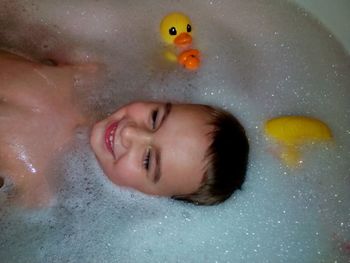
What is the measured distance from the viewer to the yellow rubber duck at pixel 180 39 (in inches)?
47.8

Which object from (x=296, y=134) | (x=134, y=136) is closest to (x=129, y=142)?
(x=134, y=136)

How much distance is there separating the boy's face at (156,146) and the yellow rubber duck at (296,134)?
0.85 feet

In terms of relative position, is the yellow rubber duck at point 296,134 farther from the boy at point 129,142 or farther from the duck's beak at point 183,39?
the duck's beak at point 183,39

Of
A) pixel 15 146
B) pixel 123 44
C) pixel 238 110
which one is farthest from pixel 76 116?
pixel 238 110

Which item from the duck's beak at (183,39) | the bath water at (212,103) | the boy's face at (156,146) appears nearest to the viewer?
the boy's face at (156,146)

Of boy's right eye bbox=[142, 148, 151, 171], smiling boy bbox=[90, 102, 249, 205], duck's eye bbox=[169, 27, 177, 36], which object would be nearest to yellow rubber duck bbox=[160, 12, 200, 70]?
duck's eye bbox=[169, 27, 177, 36]

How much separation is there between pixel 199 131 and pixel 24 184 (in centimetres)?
38

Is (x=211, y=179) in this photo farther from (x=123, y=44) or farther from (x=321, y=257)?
(x=123, y=44)

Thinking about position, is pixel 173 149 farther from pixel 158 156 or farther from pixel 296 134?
pixel 296 134

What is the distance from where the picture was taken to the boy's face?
958 mm

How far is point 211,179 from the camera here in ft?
3.20

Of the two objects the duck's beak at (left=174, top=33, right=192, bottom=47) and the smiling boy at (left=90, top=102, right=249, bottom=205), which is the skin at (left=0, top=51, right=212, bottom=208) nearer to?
the smiling boy at (left=90, top=102, right=249, bottom=205)

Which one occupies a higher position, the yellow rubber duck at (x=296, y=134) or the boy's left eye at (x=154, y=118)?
the boy's left eye at (x=154, y=118)

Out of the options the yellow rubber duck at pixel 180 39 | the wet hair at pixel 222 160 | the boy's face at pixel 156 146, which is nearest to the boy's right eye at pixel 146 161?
the boy's face at pixel 156 146
